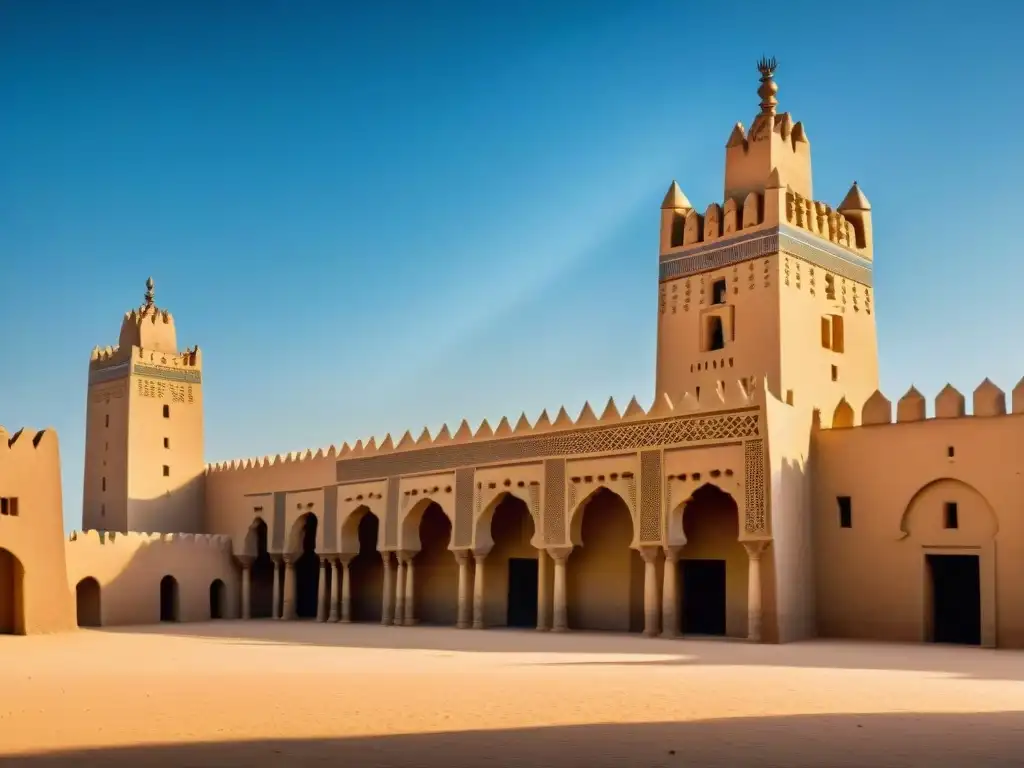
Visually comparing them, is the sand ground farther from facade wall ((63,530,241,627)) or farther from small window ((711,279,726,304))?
facade wall ((63,530,241,627))

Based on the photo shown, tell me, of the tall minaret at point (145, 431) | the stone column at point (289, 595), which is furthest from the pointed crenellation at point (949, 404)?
the tall minaret at point (145, 431)

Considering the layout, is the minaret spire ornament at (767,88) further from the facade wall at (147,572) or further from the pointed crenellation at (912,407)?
the facade wall at (147,572)

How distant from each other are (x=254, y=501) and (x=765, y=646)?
14.7m

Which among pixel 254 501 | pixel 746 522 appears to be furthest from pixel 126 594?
pixel 746 522

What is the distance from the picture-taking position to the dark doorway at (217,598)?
26203 millimetres

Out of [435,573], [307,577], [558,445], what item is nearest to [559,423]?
[558,445]

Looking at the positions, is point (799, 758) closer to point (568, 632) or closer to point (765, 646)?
point (765, 646)

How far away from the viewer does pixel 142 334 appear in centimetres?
2881

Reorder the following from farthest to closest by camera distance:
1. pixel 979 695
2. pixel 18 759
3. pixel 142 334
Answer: pixel 142 334 < pixel 979 695 < pixel 18 759

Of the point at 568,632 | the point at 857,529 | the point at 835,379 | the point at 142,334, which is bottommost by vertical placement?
the point at 568,632

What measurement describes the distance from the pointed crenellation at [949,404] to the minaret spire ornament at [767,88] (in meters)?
7.23

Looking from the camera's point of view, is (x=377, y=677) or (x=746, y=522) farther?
(x=746, y=522)

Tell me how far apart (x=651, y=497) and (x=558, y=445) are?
232 centimetres

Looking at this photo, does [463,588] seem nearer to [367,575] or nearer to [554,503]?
[554,503]
